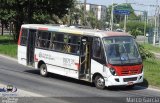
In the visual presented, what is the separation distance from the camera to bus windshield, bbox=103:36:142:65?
18.4 m

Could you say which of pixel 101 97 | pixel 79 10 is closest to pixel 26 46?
pixel 101 97

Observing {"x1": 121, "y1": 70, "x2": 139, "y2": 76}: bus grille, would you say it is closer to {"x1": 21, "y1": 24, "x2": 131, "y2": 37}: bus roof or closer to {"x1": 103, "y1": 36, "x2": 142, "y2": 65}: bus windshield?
{"x1": 103, "y1": 36, "x2": 142, "y2": 65}: bus windshield

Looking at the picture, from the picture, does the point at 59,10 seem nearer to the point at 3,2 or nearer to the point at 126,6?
the point at 3,2

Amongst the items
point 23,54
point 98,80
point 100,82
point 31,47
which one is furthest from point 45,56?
point 100,82

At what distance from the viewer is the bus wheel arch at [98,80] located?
729 inches

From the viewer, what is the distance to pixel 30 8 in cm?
4584

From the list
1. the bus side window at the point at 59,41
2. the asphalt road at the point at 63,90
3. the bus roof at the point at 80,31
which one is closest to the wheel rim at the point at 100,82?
the asphalt road at the point at 63,90

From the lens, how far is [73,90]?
58.3 feet

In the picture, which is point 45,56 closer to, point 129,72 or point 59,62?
point 59,62

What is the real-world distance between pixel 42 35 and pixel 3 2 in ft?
76.4

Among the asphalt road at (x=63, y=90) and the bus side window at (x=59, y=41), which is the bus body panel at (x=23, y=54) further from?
the bus side window at (x=59, y=41)

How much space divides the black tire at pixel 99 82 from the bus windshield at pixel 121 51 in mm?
801

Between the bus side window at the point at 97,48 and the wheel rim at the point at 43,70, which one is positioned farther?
the wheel rim at the point at 43,70

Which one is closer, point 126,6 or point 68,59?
point 68,59
